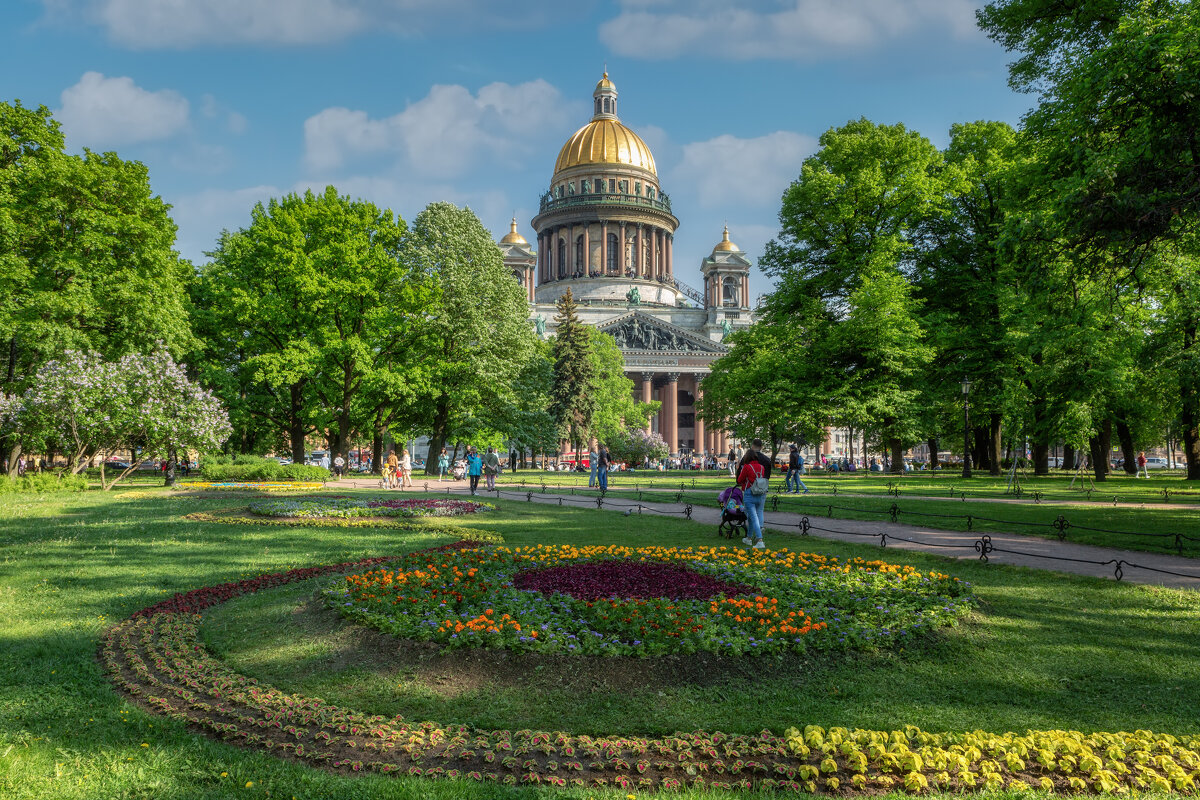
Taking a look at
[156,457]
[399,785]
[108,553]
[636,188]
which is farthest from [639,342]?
[399,785]

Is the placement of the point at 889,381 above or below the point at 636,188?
below

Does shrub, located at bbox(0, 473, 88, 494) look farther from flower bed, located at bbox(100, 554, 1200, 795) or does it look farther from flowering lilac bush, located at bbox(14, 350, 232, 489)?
flower bed, located at bbox(100, 554, 1200, 795)

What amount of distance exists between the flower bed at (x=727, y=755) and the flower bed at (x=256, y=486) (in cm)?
2123

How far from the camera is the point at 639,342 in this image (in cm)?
7844

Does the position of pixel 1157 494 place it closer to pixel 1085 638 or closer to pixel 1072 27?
pixel 1072 27

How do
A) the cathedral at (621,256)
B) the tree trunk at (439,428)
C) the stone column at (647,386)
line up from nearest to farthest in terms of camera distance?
the tree trunk at (439,428), the stone column at (647,386), the cathedral at (621,256)

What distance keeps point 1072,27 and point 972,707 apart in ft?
58.9

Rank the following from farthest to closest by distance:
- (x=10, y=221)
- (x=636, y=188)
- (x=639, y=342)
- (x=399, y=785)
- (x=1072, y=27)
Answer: (x=636, y=188), (x=639, y=342), (x=10, y=221), (x=1072, y=27), (x=399, y=785)

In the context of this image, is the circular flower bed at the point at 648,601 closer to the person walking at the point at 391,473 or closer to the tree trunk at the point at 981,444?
the person walking at the point at 391,473

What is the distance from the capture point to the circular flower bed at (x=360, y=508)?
16516 millimetres

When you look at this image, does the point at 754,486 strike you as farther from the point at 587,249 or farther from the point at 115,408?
the point at 587,249

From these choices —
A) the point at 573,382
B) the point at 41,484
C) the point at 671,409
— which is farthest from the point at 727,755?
the point at 671,409

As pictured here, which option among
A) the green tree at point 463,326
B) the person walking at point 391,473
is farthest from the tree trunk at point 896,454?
the person walking at point 391,473

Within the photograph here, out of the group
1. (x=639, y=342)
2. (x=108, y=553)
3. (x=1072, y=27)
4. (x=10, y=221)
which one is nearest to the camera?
(x=108, y=553)
